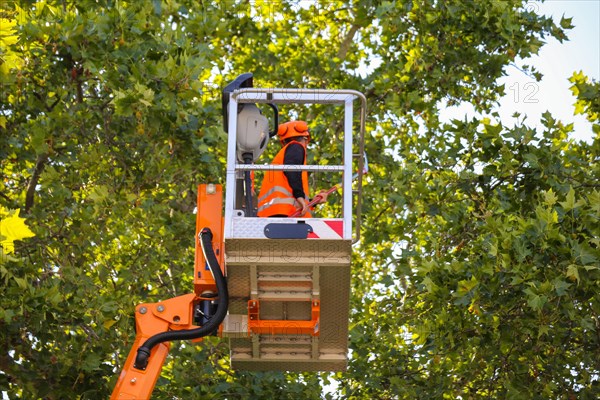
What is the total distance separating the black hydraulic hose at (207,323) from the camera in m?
8.20

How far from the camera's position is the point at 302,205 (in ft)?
27.2

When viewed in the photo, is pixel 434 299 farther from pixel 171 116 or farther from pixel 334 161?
pixel 334 161

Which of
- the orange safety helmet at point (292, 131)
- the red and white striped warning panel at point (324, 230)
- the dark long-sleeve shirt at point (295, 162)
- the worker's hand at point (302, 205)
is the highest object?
the orange safety helmet at point (292, 131)

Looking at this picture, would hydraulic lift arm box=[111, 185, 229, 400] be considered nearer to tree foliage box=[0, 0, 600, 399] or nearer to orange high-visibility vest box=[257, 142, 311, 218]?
orange high-visibility vest box=[257, 142, 311, 218]

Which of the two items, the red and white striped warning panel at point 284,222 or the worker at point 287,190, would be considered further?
the worker at point 287,190

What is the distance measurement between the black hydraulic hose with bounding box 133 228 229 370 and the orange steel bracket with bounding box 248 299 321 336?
230 millimetres

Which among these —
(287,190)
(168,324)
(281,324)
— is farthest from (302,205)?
(168,324)

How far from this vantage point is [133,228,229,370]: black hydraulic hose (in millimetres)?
8203

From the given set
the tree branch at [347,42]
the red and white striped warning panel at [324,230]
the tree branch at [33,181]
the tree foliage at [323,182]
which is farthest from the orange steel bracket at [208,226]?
the tree branch at [347,42]

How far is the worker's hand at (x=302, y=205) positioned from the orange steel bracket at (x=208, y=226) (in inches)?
29.2

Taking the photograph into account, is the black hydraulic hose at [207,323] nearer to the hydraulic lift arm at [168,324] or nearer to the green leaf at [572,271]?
the hydraulic lift arm at [168,324]

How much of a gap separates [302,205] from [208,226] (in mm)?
867

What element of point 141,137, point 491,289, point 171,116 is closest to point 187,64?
point 171,116

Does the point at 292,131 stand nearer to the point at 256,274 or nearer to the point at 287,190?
the point at 287,190
